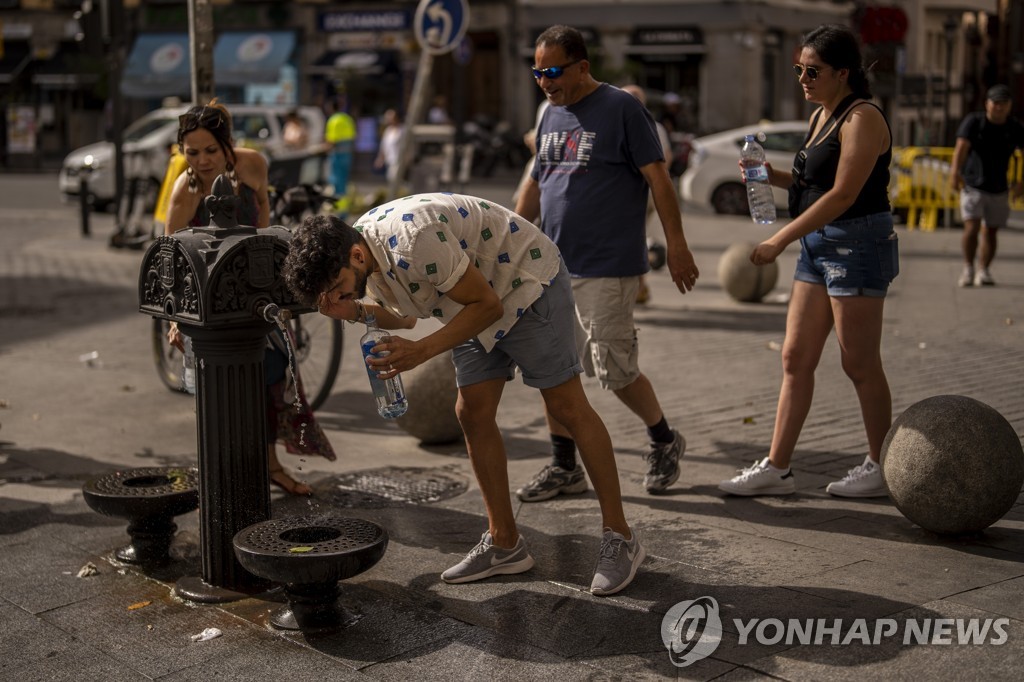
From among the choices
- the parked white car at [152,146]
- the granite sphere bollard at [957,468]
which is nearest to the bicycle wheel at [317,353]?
the granite sphere bollard at [957,468]

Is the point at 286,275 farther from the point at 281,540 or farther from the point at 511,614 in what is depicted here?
the point at 511,614

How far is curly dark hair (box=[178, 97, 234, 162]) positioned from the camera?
561 cm

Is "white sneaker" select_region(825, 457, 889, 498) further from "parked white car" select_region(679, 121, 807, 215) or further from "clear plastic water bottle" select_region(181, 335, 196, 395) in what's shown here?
"parked white car" select_region(679, 121, 807, 215)

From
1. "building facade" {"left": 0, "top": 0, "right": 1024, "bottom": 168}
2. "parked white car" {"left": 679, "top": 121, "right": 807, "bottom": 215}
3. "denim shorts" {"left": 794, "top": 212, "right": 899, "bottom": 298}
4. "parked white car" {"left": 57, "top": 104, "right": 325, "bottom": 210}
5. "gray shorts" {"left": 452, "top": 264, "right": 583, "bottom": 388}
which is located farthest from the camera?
"building facade" {"left": 0, "top": 0, "right": 1024, "bottom": 168}

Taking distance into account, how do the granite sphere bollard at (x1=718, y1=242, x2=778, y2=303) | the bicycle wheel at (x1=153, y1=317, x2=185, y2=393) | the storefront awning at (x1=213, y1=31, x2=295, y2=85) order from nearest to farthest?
1. the bicycle wheel at (x1=153, y1=317, x2=185, y2=393)
2. the granite sphere bollard at (x1=718, y1=242, x2=778, y2=303)
3. the storefront awning at (x1=213, y1=31, x2=295, y2=85)

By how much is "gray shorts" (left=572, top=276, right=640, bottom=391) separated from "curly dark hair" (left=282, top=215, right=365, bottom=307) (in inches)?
74.5

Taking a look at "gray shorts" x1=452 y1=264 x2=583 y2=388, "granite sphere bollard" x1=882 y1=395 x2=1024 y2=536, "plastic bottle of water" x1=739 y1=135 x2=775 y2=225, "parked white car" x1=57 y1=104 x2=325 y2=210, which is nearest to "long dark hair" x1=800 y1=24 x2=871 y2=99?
"plastic bottle of water" x1=739 y1=135 x2=775 y2=225

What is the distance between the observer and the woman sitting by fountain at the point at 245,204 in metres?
5.64

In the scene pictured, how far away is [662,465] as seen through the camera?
5820 mm

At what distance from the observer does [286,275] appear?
393cm

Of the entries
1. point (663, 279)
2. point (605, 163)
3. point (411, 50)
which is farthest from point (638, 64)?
point (605, 163)

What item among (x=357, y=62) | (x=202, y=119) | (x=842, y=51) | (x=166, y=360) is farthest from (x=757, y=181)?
(x=357, y=62)

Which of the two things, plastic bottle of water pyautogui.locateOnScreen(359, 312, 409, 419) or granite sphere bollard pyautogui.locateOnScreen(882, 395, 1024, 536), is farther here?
granite sphere bollard pyautogui.locateOnScreen(882, 395, 1024, 536)

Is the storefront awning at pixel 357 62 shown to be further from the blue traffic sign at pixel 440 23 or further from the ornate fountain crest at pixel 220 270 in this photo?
the ornate fountain crest at pixel 220 270
